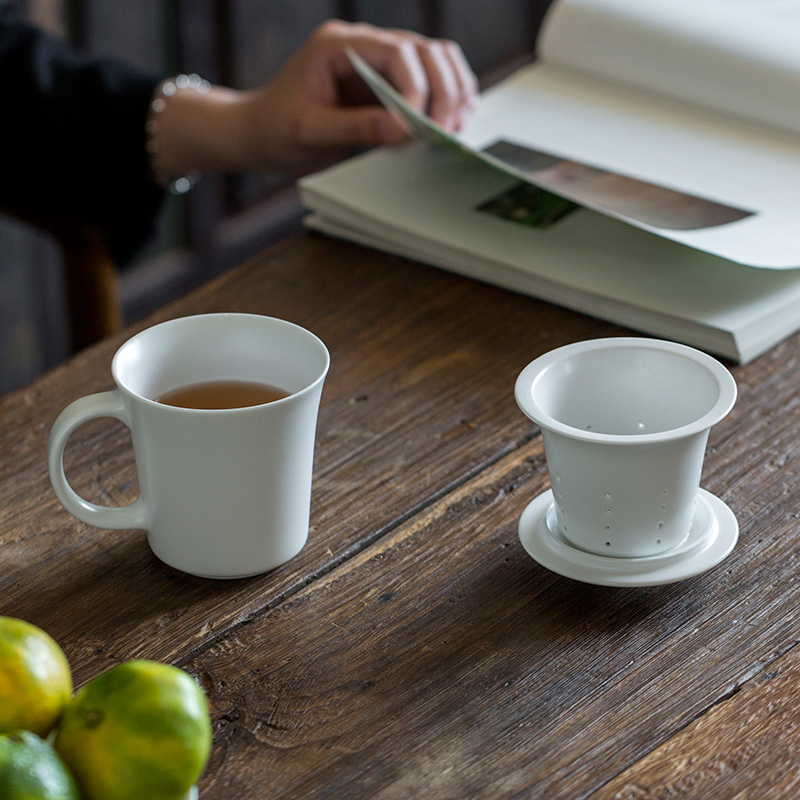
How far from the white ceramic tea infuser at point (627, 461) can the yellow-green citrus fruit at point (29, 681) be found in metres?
0.25

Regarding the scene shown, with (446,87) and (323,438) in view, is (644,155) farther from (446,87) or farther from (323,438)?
(323,438)

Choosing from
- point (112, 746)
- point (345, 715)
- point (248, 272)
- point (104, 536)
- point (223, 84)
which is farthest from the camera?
point (223, 84)

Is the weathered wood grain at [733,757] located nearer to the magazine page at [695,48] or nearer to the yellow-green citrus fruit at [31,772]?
the yellow-green citrus fruit at [31,772]

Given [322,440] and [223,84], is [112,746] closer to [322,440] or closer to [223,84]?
[322,440]

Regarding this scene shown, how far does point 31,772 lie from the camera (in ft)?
1.14

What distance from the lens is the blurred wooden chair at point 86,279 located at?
1.11 m

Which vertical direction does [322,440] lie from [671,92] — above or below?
below

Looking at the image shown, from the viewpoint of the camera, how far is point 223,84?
1.88 m

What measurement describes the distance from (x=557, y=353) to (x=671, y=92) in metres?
0.57

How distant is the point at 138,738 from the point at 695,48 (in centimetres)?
87

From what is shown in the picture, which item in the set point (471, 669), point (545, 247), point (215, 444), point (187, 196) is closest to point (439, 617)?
point (471, 669)

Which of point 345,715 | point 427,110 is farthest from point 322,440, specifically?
point 427,110

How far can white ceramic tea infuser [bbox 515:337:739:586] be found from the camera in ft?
1.69

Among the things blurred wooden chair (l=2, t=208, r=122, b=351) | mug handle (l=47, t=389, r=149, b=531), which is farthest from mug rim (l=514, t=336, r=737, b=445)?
blurred wooden chair (l=2, t=208, r=122, b=351)
